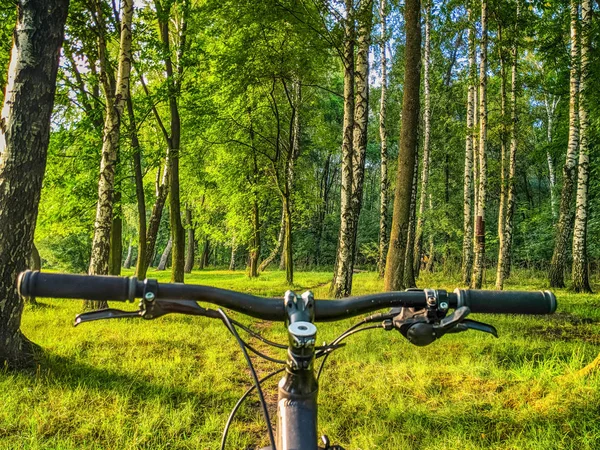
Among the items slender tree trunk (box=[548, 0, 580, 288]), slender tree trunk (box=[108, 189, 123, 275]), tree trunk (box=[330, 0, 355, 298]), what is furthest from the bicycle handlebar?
slender tree trunk (box=[548, 0, 580, 288])

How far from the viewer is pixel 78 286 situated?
3.98 ft

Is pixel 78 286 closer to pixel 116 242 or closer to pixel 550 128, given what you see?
pixel 116 242

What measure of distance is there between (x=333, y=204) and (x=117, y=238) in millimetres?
39908

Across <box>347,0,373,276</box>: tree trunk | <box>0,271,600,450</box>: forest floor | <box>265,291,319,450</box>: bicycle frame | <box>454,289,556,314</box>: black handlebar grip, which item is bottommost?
<box>0,271,600,450</box>: forest floor

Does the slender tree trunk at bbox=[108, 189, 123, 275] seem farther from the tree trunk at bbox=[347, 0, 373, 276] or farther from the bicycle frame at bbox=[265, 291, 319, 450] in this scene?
the bicycle frame at bbox=[265, 291, 319, 450]

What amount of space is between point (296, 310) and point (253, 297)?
20 centimetres

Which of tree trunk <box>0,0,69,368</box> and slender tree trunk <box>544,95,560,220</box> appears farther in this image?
slender tree trunk <box>544,95,560,220</box>

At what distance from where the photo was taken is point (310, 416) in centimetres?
110

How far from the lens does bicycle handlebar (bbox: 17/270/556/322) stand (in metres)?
1.20

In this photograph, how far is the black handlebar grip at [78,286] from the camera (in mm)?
1198

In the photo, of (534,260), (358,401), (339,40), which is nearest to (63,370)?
(358,401)

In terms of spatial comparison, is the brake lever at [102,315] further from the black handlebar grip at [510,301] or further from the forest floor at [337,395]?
the forest floor at [337,395]

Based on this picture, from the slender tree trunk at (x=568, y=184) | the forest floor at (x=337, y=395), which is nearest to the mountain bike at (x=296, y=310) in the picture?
the forest floor at (x=337, y=395)

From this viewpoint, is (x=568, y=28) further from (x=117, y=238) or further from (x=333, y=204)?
(x=333, y=204)
